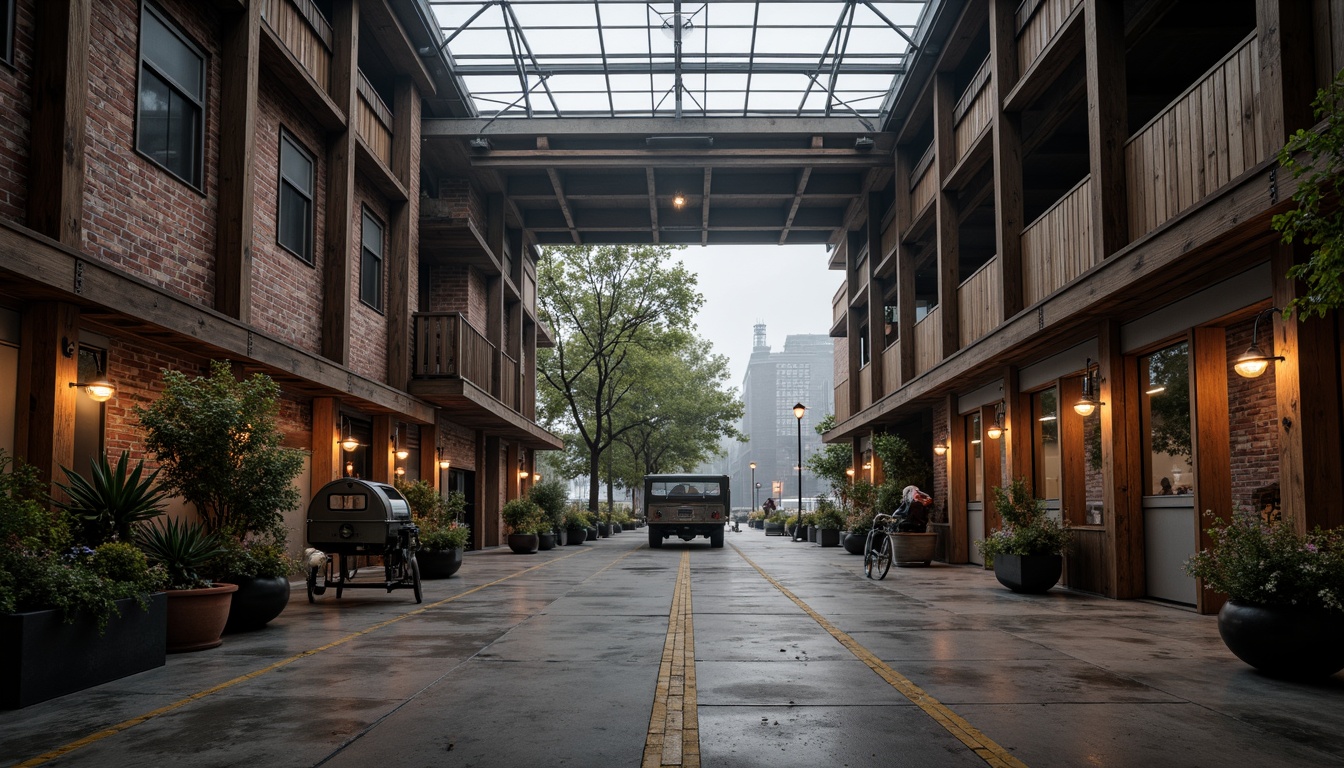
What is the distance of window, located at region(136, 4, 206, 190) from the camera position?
39.2 ft

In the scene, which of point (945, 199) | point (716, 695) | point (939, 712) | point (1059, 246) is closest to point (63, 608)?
point (716, 695)

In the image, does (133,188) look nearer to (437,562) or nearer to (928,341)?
(437,562)

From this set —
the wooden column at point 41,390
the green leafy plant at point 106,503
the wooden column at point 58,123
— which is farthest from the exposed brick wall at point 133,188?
the green leafy plant at point 106,503

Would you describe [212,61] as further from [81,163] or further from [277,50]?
[81,163]

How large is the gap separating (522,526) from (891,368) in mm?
10830

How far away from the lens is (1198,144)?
36.1 feet

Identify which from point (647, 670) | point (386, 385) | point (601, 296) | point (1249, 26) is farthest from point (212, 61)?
point (601, 296)

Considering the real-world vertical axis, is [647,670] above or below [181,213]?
below

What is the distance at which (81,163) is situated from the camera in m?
9.72

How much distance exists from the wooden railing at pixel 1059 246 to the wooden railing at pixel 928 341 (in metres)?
4.67

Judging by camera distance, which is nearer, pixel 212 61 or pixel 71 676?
pixel 71 676

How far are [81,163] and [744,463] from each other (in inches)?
7294

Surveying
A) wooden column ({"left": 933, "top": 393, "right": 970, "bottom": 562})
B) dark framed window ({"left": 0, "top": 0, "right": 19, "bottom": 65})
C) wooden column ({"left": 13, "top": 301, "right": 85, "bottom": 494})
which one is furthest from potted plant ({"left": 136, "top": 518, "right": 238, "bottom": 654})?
wooden column ({"left": 933, "top": 393, "right": 970, "bottom": 562})

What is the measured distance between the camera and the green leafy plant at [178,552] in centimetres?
920
